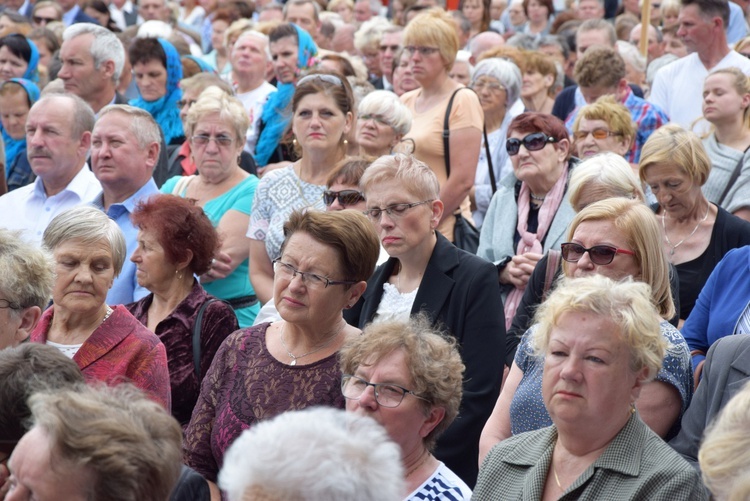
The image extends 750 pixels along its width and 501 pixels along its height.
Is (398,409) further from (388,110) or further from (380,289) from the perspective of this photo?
(388,110)

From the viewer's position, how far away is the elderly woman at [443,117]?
22.5 feet

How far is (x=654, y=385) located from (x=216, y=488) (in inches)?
68.2

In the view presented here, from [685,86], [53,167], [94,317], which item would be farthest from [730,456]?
[685,86]

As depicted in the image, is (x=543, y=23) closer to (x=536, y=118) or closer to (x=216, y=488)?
(x=536, y=118)

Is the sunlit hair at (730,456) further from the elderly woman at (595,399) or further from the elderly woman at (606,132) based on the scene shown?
the elderly woman at (606,132)

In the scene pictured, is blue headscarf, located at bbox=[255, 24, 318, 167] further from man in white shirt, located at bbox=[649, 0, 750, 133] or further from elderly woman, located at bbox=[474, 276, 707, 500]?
elderly woman, located at bbox=[474, 276, 707, 500]

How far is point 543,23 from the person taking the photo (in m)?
14.2

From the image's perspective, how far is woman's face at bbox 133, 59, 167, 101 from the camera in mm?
8766

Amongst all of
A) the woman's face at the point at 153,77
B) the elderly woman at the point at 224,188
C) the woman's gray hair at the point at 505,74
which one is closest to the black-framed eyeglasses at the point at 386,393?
the elderly woman at the point at 224,188

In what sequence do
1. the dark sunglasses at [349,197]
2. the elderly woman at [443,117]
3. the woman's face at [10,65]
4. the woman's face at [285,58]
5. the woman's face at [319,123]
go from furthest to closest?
1. the woman's face at [10,65]
2. the woman's face at [285,58]
3. the elderly woman at [443,117]
4. the woman's face at [319,123]
5. the dark sunglasses at [349,197]

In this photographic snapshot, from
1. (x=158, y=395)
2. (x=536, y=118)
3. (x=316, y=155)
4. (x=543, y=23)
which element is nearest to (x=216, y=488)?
(x=158, y=395)

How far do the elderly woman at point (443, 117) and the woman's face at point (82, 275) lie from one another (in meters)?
2.54

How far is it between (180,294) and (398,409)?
1860 millimetres

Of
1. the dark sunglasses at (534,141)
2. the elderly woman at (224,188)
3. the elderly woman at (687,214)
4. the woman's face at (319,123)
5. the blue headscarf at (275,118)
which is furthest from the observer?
the blue headscarf at (275,118)
